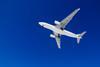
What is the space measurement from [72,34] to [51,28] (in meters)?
5.94

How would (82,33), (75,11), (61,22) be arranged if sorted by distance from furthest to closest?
(82,33), (61,22), (75,11)

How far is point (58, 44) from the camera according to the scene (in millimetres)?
85062

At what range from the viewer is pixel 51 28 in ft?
246

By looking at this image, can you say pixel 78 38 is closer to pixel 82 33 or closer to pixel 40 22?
pixel 82 33

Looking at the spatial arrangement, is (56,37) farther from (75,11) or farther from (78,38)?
(75,11)

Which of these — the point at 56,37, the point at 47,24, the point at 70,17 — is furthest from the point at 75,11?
the point at 56,37

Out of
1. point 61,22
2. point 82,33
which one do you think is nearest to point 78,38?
point 82,33

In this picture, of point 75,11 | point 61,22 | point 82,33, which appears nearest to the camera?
point 75,11

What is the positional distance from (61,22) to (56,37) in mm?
10072

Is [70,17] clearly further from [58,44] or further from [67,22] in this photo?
[58,44]

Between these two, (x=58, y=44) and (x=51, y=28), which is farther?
(x=58, y=44)

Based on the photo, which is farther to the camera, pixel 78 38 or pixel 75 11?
pixel 78 38

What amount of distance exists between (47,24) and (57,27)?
228 centimetres

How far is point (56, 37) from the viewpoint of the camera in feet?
280
